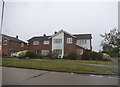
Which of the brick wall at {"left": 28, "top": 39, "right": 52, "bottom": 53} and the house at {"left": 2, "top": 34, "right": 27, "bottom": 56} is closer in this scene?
the brick wall at {"left": 28, "top": 39, "right": 52, "bottom": 53}

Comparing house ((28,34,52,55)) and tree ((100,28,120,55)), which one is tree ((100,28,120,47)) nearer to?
tree ((100,28,120,55))

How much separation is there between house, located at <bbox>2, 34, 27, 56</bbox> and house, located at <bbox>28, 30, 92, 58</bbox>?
3.95 meters

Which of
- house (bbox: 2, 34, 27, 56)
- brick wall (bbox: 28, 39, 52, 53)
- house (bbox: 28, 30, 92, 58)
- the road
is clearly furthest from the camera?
house (bbox: 2, 34, 27, 56)

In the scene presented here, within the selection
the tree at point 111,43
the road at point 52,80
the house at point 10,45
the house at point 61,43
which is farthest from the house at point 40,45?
the road at point 52,80

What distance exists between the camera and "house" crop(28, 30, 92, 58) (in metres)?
53.5

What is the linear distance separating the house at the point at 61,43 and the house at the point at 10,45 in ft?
13.0

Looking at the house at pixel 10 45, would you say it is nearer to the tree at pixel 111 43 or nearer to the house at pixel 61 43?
the house at pixel 61 43

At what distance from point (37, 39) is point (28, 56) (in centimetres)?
2012

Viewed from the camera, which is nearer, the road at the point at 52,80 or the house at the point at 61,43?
the road at the point at 52,80

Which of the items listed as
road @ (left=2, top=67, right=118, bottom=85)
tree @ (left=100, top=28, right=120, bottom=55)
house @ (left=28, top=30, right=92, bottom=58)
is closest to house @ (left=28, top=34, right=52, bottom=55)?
house @ (left=28, top=30, right=92, bottom=58)

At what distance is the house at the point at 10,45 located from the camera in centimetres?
5834

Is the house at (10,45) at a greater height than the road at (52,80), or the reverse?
the house at (10,45)

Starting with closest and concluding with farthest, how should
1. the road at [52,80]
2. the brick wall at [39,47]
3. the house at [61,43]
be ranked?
the road at [52,80]
the house at [61,43]
the brick wall at [39,47]

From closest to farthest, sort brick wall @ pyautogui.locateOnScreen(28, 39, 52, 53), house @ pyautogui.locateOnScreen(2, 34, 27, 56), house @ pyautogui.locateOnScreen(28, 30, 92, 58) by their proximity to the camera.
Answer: house @ pyautogui.locateOnScreen(28, 30, 92, 58), brick wall @ pyautogui.locateOnScreen(28, 39, 52, 53), house @ pyautogui.locateOnScreen(2, 34, 27, 56)
